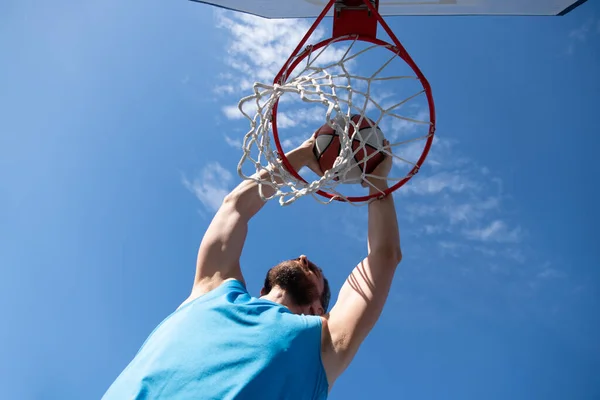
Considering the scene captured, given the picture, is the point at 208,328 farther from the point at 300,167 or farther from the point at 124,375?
the point at 300,167

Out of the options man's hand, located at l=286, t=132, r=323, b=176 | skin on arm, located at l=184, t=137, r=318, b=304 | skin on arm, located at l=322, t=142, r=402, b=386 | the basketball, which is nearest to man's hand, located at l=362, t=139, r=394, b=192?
the basketball

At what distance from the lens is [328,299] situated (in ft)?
9.66

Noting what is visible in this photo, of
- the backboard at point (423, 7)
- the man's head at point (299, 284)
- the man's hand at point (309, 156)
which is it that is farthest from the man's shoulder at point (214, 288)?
the backboard at point (423, 7)

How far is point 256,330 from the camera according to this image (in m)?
2.02

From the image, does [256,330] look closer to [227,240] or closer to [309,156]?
[227,240]

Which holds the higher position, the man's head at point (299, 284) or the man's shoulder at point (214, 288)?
the man's head at point (299, 284)

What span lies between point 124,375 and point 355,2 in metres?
3.02

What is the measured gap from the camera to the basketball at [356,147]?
3184mm

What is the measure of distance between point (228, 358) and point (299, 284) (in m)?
0.89

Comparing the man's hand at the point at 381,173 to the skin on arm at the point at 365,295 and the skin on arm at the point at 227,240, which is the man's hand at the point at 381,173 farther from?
the skin on arm at the point at 227,240

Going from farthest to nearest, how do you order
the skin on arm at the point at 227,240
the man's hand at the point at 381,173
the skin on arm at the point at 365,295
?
the man's hand at the point at 381,173, the skin on arm at the point at 227,240, the skin on arm at the point at 365,295

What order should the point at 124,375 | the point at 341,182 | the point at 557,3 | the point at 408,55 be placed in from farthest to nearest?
the point at 557,3, the point at 408,55, the point at 341,182, the point at 124,375

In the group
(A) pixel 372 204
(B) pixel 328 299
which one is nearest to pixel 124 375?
(B) pixel 328 299

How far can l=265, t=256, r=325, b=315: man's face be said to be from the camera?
2.69 meters
